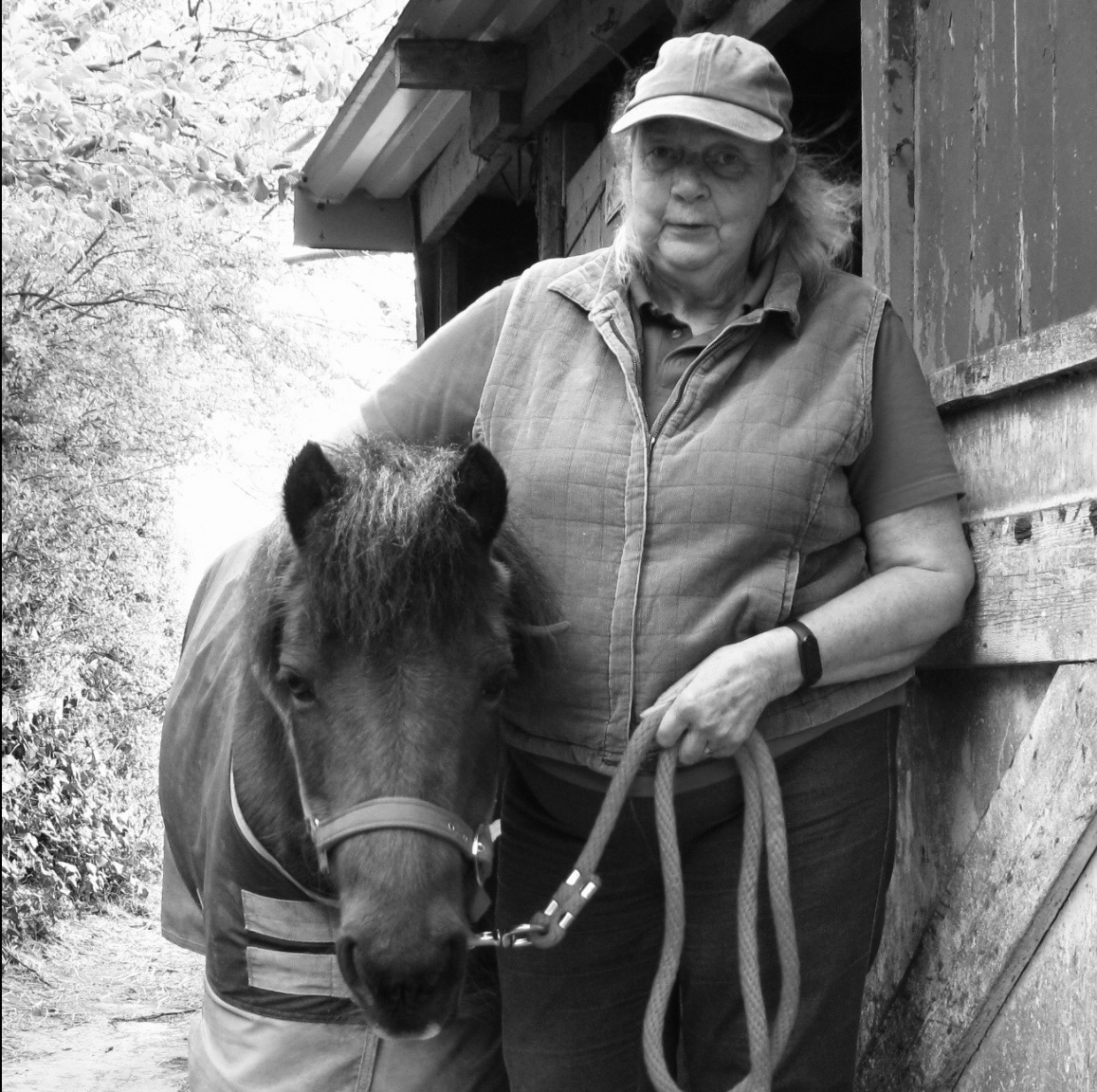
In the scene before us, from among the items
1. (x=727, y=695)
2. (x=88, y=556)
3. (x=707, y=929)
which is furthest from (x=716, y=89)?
(x=88, y=556)

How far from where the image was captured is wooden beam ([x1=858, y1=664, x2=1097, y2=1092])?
1952 millimetres

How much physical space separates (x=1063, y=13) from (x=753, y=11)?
1583 millimetres

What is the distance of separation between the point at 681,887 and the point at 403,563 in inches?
22.5

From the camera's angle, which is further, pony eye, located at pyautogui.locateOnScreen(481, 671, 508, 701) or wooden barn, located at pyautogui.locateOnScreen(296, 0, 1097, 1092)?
wooden barn, located at pyautogui.locateOnScreen(296, 0, 1097, 1092)

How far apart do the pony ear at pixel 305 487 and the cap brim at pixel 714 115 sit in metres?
0.68

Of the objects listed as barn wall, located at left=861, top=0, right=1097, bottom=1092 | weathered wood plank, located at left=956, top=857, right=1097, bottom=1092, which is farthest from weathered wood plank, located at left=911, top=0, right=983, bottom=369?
weathered wood plank, located at left=956, top=857, right=1097, bottom=1092

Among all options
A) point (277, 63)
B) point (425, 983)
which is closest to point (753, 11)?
point (425, 983)

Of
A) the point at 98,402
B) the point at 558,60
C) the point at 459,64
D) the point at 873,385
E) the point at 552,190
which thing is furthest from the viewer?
the point at 98,402

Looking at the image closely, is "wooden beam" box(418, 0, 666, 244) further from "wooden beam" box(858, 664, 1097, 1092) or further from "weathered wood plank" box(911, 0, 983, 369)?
"wooden beam" box(858, 664, 1097, 1092)

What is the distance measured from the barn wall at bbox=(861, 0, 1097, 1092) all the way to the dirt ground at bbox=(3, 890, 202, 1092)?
263 centimetres

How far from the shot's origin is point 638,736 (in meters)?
1.76

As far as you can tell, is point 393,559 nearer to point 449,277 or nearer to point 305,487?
point 305,487

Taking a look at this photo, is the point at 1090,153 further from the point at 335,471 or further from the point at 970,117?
the point at 335,471

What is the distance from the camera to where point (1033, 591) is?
6.68ft
